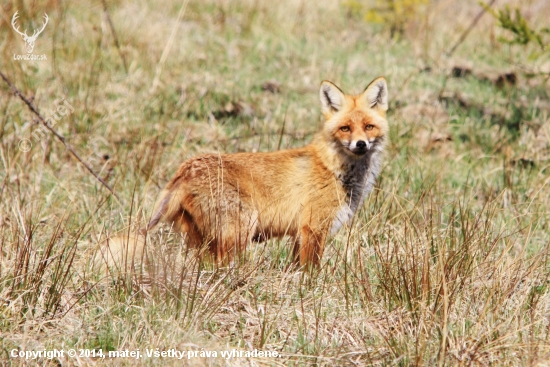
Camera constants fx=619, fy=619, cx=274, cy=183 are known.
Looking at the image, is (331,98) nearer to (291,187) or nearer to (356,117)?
(356,117)

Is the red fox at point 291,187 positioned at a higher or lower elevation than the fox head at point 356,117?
lower

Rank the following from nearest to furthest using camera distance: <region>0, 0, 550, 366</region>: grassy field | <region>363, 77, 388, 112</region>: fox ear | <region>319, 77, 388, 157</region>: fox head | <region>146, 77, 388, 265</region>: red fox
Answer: <region>0, 0, 550, 366</region>: grassy field, <region>146, 77, 388, 265</region>: red fox, <region>319, 77, 388, 157</region>: fox head, <region>363, 77, 388, 112</region>: fox ear

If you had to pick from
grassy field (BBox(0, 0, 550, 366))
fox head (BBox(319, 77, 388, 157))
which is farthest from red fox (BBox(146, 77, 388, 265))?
grassy field (BBox(0, 0, 550, 366))

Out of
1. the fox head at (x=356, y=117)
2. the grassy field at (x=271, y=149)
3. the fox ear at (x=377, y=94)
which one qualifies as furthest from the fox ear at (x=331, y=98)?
the grassy field at (x=271, y=149)

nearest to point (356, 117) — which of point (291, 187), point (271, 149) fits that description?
point (291, 187)

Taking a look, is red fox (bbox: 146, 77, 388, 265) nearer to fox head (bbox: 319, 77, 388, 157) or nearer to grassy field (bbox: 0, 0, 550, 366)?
fox head (bbox: 319, 77, 388, 157)

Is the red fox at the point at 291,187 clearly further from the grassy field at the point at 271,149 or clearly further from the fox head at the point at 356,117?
the grassy field at the point at 271,149

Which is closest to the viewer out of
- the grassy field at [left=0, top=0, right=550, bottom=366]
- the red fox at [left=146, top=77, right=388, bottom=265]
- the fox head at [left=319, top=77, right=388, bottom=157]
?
the grassy field at [left=0, top=0, right=550, bottom=366]

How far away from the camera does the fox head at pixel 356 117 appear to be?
200 inches

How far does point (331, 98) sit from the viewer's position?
212 inches

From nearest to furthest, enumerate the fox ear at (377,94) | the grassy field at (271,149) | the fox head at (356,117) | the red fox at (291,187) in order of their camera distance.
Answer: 1. the grassy field at (271,149)
2. the red fox at (291,187)
3. the fox head at (356,117)
4. the fox ear at (377,94)

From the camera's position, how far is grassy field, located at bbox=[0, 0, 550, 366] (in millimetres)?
3699

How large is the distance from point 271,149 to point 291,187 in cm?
167

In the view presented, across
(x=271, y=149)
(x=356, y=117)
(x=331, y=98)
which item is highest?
(x=331, y=98)
